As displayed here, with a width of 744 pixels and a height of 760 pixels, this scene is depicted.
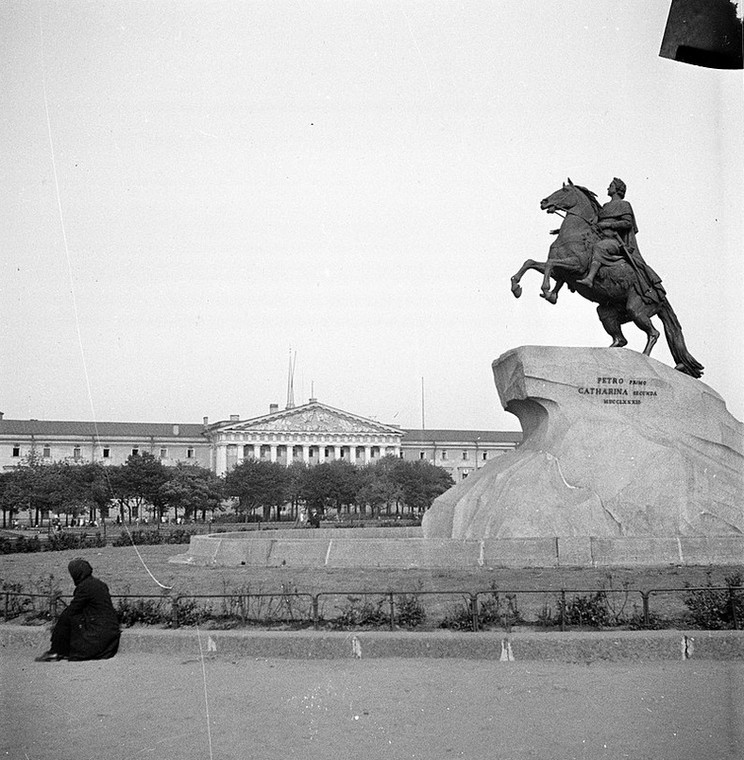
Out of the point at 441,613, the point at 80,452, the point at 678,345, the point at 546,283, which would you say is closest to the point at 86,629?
the point at 441,613

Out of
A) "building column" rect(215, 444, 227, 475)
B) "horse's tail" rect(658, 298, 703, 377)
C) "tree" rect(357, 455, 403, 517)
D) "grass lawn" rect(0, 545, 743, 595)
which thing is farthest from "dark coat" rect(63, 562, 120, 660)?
"building column" rect(215, 444, 227, 475)

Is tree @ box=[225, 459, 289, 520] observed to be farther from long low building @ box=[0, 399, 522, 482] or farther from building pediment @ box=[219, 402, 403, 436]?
building pediment @ box=[219, 402, 403, 436]

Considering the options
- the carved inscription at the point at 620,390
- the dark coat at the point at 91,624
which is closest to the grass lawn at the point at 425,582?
the dark coat at the point at 91,624

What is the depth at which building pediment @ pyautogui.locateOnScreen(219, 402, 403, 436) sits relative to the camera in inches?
3649

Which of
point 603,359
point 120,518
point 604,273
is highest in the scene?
point 604,273

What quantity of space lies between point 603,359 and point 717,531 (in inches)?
138

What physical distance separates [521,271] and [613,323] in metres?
2.29

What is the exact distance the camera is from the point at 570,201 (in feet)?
57.0

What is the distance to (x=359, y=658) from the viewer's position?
7.46 m

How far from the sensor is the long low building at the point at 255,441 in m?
90.6

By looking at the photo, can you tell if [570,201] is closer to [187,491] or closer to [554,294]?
[554,294]

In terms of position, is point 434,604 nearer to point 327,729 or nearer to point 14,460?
point 327,729

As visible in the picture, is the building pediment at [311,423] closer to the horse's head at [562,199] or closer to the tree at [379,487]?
Result: the tree at [379,487]

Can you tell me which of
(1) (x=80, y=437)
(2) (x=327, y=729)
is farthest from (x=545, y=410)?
(1) (x=80, y=437)
